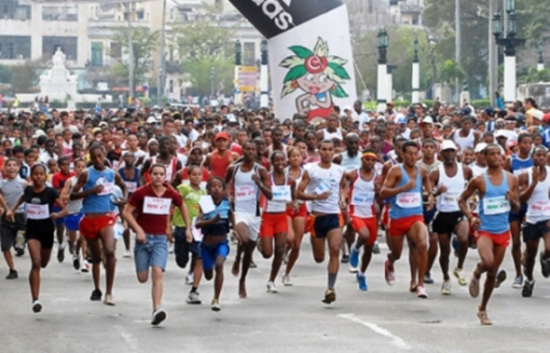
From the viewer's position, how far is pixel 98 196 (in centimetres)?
1652

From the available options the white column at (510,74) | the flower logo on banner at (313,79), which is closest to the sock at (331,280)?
the flower logo on banner at (313,79)

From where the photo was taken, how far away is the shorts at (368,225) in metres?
17.3

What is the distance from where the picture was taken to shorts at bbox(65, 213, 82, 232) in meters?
19.4

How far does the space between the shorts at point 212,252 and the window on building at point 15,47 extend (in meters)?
143

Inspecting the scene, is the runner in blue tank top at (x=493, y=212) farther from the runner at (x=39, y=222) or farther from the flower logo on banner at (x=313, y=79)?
the flower logo on banner at (x=313, y=79)

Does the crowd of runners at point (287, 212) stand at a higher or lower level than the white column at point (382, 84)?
lower

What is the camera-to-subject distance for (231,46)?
442 ft

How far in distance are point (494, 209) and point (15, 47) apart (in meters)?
146

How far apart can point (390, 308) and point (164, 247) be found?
7.94 ft

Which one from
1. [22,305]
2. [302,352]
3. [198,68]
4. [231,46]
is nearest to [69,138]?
[22,305]

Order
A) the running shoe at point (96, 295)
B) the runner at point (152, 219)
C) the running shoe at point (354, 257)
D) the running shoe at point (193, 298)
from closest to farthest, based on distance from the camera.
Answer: the runner at point (152, 219) → the running shoe at point (193, 298) → the running shoe at point (96, 295) → the running shoe at point (354, 257)

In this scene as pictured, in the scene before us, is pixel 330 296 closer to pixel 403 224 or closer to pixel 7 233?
pixel 403 224

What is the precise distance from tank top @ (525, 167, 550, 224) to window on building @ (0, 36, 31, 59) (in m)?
142

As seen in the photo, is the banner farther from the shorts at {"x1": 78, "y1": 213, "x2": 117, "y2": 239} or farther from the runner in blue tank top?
the runner in blue tank top
